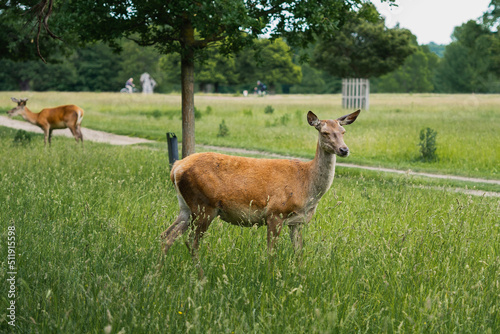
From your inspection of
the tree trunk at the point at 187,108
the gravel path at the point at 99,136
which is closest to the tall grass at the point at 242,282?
the tree trunk at the point at 187,108

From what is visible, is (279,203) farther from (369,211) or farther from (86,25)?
(86,25)

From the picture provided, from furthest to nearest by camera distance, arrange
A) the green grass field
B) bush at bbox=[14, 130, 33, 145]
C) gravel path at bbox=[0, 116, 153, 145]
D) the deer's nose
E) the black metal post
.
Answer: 1. gravel path at bbox=[0, 116, 153, 145]
2. bush at bbox=[14, 130, 33, 145]
3. the green grass field
4. the black metal post
5. the deer's nose

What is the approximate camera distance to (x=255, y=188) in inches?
218

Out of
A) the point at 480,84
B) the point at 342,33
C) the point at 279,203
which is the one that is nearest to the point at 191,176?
the point at 279,203

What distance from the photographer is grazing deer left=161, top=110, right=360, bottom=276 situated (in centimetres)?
548

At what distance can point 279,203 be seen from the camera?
5453 mm

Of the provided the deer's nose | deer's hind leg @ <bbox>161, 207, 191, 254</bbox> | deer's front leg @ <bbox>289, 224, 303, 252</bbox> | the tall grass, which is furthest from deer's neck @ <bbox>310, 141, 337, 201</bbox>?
deer's hind leg @ <bbox>161, 207, 191, 254</bbox>

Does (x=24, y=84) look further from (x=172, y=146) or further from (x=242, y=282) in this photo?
(x=242, y=282)

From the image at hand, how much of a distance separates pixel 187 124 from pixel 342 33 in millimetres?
30912

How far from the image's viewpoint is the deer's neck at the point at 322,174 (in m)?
5.64

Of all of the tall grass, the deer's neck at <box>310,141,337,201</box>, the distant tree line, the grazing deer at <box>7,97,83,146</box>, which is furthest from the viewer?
the distant tree line

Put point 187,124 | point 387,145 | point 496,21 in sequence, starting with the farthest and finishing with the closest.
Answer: point 496,21 < point 387,145 < point 187,124

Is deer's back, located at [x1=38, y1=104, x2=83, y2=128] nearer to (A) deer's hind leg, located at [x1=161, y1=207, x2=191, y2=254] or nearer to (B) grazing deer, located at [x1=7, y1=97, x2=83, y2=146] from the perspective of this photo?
(B) grazing deer, located at [x1=7, y1=97, x2=83, y2=146]

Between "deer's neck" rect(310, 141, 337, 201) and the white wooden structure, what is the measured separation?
35752 mm
